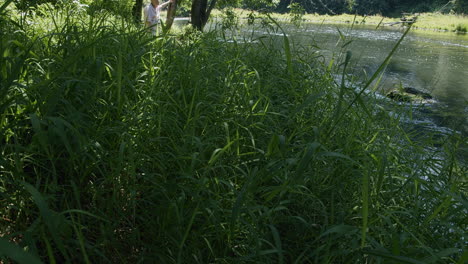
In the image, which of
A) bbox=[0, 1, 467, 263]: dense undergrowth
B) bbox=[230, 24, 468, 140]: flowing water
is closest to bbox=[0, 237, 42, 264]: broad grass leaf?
bbox=[0, 1, 467, 263]: dense undergrowth

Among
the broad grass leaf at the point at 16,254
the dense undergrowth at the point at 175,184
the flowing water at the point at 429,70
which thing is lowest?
the flowing water at the point at 429,70

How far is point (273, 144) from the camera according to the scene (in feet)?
5.01

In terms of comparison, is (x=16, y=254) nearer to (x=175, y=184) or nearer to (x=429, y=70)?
(x=175, y=184)

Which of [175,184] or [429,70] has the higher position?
[175,184]

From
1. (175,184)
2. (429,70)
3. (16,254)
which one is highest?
(16,254)

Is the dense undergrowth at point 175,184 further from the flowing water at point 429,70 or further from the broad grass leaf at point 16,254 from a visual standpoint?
the flowing water at point 429,70

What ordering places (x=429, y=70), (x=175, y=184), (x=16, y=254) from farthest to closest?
(x=429, y=70) → (x=175, y=184) → (x=16, y=254)

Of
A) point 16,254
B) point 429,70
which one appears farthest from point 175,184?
point 429,70

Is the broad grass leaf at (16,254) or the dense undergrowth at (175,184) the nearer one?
the broad grass leaf at (16,254)

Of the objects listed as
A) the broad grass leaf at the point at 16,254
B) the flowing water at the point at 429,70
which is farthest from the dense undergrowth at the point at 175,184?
the flowing water at the point at 429,70

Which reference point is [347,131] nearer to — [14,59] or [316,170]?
[316,170]

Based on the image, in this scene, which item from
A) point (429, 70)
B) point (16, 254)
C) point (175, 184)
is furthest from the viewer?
point (429, 70)

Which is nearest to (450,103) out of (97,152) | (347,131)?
(347,131)

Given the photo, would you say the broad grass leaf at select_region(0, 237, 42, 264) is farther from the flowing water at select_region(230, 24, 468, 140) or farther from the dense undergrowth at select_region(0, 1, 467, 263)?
the flowing water at select_region(230, 24, 468, 140)
